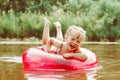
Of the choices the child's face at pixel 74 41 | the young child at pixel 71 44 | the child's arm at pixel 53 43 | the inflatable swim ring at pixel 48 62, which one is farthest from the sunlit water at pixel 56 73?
the child's arm at pixel 53 43

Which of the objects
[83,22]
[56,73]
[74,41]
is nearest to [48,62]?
[56,73]

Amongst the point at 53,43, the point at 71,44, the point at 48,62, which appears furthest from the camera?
the point at 53,43

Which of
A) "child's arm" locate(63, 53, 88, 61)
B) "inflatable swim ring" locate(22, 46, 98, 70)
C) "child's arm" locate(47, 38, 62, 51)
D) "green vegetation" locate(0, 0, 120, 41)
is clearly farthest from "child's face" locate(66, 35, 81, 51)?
"green vegetation" locate(0, 0, 120, 41)

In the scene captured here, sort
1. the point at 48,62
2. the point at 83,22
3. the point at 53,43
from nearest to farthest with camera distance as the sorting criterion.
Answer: the point at 48,62 → the point at 53,43 → the point at 83,22

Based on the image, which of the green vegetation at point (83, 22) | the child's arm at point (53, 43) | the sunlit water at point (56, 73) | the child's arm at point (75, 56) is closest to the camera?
the sunlit water at point (56, 73)

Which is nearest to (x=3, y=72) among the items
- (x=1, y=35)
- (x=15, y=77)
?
(x=15, y=77)

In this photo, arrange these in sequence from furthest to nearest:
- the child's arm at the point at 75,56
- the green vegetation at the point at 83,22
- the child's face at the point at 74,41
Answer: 1. the green vegetation at the point at 83,22
2. the child's arm at the point at 75,56
3. the child's face at the point at 74,41

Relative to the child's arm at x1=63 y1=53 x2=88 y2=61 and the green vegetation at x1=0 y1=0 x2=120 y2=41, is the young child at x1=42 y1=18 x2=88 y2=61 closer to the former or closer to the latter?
the child's arm at x1=63 y1=53 x2=88 y2=61

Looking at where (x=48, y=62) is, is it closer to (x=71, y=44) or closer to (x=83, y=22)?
(x=71, y=44)

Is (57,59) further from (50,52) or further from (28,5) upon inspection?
(28,5)

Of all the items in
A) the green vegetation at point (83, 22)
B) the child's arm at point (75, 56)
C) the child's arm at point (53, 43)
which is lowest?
the green vegetation at point (83, 22)

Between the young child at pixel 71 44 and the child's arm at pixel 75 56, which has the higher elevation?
the young child at pixel 71 44

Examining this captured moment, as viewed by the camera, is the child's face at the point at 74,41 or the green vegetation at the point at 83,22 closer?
the child's face at the point at 74,41

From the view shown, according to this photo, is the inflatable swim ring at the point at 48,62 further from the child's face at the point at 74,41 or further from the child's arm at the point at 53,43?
the child's face at the point at 74,41
